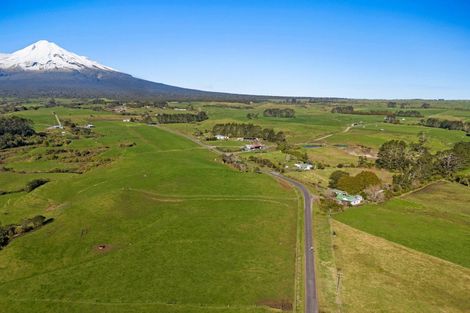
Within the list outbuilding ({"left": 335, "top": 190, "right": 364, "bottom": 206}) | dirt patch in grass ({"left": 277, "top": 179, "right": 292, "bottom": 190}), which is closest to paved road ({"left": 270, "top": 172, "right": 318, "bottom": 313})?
dirt patch in grass ({"left": 277, "top": 179, "right": 292, "bottom": 190})

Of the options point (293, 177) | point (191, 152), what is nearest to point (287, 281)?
point (293, 177)

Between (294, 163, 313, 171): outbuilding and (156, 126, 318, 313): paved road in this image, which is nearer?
(156, 126, 318, 313): paved road

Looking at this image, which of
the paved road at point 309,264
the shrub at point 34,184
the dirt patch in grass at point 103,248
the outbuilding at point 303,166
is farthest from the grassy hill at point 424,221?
the shrub at point 34,184

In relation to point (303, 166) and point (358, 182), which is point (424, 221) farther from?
point (303, 166)

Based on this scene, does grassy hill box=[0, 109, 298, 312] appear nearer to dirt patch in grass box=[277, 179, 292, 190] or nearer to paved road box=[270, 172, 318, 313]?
dirt patch in grass box=[277, 179, 292, 190]

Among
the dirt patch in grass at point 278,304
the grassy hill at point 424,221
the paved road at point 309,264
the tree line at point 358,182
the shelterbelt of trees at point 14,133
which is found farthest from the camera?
the shelterbelt of trees at point 14,133

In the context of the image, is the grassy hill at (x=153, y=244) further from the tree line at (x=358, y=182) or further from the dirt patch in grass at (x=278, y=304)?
the tree line at (x=358, y=182)

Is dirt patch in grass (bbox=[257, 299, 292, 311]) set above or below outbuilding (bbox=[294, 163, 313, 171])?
below

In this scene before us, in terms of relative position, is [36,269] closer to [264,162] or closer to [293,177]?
[293,177]
